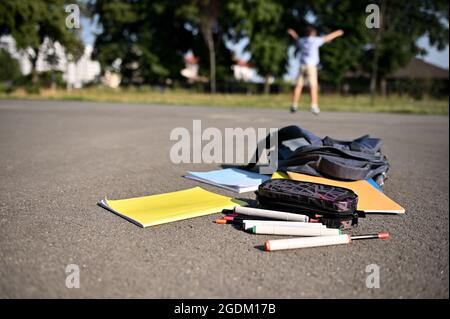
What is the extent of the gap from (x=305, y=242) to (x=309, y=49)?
9709 millimetres

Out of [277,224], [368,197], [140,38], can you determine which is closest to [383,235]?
[277,224]

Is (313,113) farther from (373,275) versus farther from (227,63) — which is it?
(227,63)

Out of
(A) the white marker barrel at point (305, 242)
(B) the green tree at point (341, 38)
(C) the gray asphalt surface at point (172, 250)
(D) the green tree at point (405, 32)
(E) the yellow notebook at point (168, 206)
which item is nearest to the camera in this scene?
(C) the gray asphalt surface at point (172, 250)

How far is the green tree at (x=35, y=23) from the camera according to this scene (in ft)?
90.7

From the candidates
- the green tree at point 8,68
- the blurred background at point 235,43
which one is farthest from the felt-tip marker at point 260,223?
the green tree at point 8,68

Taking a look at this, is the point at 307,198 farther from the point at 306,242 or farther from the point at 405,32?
the point at 405,32

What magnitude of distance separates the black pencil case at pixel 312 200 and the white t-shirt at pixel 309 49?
29.1 feet

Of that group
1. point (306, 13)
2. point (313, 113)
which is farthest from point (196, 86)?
point (313, 113)

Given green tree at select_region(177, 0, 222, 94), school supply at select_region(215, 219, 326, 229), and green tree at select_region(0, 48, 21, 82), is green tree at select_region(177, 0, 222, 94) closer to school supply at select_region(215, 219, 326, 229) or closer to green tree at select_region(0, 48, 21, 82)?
school supply at select_region(215, 219, 326, 229)

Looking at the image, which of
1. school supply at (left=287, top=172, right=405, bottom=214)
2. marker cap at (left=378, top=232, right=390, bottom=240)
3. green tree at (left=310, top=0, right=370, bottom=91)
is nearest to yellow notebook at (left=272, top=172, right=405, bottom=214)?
school supply at (left=287, top=172, right=405, bottom=214)

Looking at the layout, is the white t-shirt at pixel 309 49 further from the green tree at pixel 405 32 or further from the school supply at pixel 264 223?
the green tree at pixel 405 32

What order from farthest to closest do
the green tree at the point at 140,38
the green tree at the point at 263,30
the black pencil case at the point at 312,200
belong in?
1. the green tree at the point at 140,38
2. the green tree at the point at 263,30
3. the black pencil case at the point at 312,200

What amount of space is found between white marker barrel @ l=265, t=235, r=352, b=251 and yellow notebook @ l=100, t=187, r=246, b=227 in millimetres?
791

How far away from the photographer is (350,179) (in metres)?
3.58
